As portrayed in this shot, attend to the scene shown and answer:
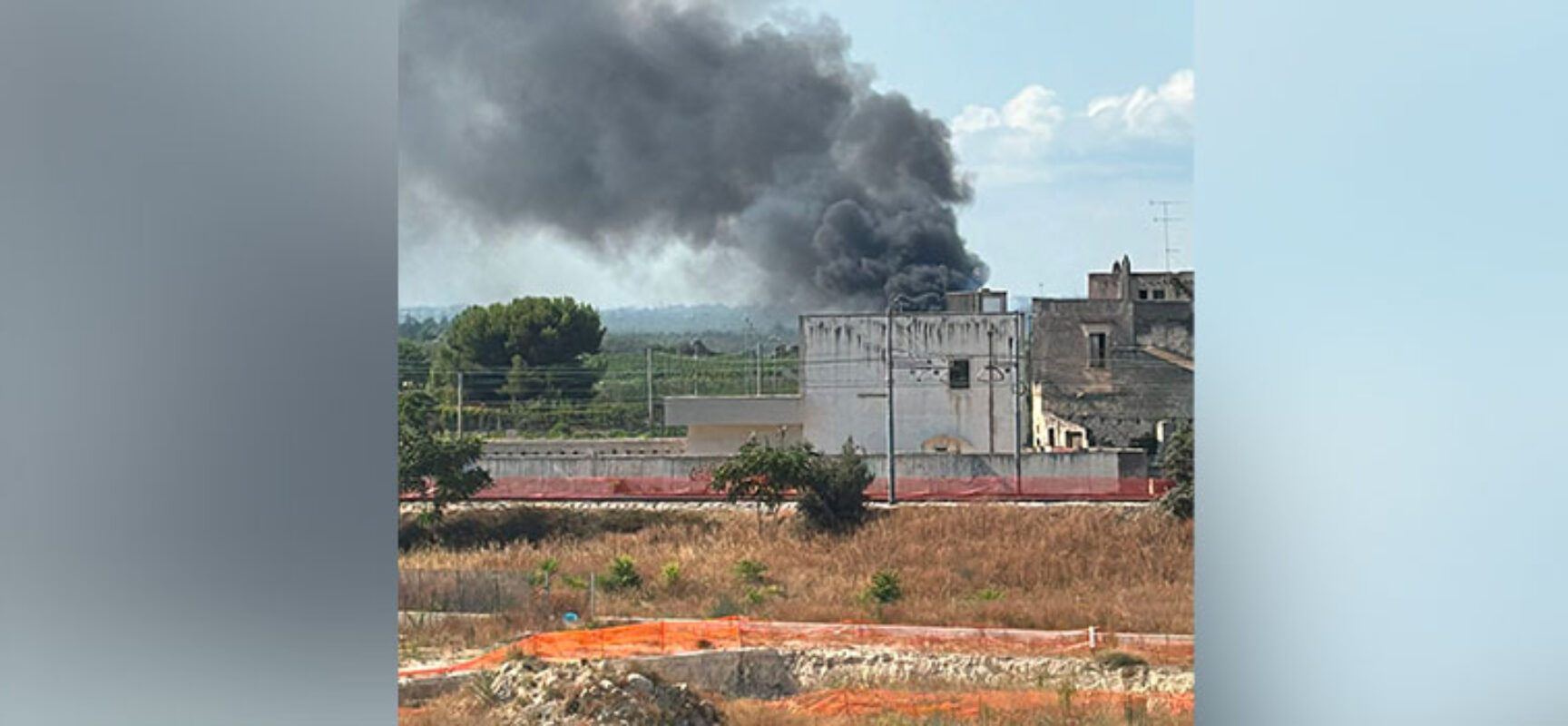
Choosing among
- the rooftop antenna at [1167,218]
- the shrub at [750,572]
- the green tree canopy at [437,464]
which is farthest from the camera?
the green tree canopy at [437,464]

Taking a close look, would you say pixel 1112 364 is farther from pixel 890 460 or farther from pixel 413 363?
pixel 413 363

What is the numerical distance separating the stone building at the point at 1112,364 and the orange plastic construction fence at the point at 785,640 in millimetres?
872

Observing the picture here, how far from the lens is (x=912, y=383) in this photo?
309 inches

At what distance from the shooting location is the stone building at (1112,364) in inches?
292

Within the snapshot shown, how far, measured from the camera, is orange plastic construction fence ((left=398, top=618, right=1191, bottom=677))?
288 inches

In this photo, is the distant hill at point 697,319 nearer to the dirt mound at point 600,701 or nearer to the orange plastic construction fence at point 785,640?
the orange plastic construction fence at point 785,640

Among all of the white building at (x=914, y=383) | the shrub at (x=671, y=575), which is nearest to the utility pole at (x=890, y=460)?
the white building at (x=914, y=383)

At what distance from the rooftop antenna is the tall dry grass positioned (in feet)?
3.74
